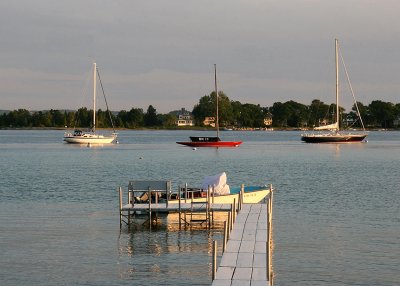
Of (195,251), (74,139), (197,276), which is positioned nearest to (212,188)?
(195,251)

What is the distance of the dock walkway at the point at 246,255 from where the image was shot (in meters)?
21.9

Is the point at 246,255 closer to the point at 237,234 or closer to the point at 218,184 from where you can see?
the point at 237,234

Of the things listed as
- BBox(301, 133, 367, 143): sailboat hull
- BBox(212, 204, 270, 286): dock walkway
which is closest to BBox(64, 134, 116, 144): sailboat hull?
BBox(301, 133, 367, 143): sailboat hull

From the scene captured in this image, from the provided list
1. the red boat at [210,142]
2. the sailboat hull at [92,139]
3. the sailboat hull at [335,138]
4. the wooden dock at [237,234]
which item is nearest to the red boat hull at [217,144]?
the red boat at [210,142]

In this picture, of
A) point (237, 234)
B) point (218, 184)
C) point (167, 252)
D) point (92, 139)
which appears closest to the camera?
point (237, 234)

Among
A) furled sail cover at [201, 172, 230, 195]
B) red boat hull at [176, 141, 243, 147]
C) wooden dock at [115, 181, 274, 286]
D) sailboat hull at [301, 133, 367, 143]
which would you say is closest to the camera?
wooden dock at [115, 181, 274, 286]

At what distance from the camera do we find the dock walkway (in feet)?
71.7

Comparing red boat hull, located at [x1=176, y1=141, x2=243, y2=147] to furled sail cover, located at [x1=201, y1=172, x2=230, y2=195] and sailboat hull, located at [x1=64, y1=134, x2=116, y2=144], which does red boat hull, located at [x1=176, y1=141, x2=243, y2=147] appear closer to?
sailboat hull, located at [x1=64, y1=134, x2=116, y2=144]

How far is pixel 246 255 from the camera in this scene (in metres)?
24.9

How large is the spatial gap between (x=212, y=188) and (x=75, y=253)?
29.6ft

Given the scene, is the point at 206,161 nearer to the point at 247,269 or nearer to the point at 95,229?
the point at 95,229

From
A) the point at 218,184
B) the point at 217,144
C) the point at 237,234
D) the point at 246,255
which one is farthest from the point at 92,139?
the point at 246,255

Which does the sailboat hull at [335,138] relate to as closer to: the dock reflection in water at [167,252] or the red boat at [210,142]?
the red boat at [210,142]

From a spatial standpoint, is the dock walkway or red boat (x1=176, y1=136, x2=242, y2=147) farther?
red boat (x1=176, y1=136, x2=242, y2=147)
